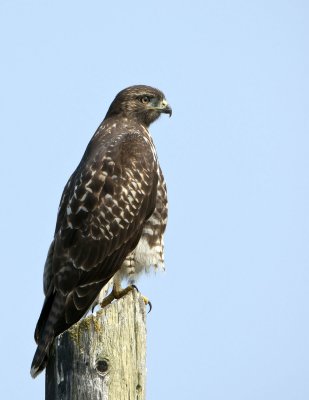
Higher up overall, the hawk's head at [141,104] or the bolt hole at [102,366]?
the hawk's head at [141,104]

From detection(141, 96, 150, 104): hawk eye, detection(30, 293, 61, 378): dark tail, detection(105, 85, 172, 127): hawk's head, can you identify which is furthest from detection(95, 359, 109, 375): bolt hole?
detection(141, 96, 150, 104): hawk eye

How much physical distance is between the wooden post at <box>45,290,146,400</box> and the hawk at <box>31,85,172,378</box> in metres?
1.56

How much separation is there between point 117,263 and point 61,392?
269 centimetres

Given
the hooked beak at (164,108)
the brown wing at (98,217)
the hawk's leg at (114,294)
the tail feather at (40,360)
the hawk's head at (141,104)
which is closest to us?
the tail feather at (40,360)

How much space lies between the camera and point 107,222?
7.09 meters

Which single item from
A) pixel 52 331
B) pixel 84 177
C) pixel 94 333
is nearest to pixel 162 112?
pixel 84 177

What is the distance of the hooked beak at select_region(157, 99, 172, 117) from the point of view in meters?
8.67

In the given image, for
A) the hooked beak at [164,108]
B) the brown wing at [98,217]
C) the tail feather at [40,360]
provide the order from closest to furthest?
the tail feather at [40,360], the brown wing at [98,217], the hooked beak at [164,108]

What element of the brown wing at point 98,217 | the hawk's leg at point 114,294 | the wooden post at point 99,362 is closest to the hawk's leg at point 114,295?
the hawk's leg at point 114,294

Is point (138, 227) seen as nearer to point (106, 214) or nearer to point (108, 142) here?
point (106, 214)

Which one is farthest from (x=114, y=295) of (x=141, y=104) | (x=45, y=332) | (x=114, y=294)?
(x=141, y=104)

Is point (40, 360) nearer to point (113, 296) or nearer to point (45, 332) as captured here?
point (45, 332)

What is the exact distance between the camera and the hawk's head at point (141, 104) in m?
8.52

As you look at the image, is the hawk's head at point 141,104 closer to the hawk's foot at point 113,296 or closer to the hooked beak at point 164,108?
the hooked beak at point 164,108
